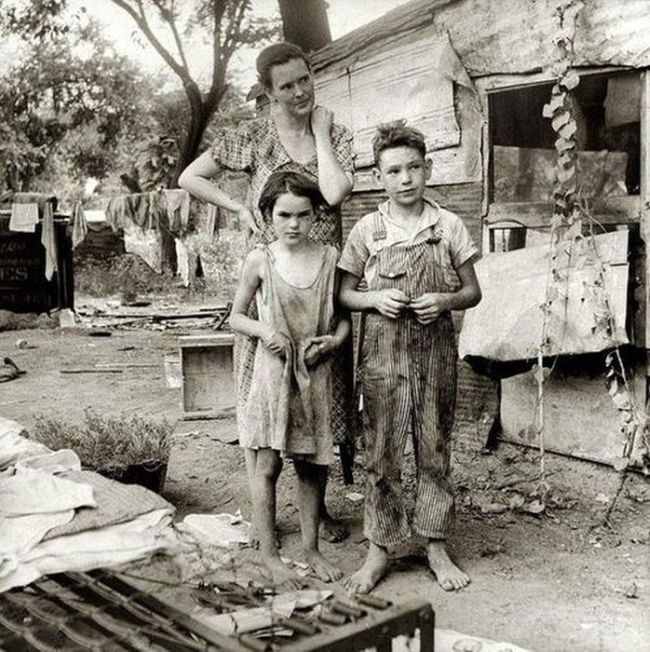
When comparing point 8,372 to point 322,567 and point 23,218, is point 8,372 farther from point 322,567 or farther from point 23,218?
point 322,567

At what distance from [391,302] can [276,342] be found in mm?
500

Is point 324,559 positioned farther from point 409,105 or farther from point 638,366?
point 409,105

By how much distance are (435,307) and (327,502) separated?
1.74m

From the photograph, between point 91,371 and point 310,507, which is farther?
point 91,371

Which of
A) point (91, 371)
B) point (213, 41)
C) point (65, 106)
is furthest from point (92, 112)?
point (91, 371)

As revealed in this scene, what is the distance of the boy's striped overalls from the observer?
3559mm

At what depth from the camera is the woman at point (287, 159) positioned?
3.81m

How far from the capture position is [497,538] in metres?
4.20

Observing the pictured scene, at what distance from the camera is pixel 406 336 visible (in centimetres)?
357

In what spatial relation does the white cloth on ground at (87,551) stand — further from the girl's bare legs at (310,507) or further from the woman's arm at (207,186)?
the woman's arm at (207,186)

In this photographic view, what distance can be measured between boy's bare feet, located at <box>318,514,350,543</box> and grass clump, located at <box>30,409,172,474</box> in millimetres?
984

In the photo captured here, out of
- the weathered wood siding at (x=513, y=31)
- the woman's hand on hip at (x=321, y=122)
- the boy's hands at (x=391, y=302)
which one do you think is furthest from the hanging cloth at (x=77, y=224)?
the boy's hands at (x=391, y=302)

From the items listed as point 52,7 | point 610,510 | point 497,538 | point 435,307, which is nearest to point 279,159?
point 435,307

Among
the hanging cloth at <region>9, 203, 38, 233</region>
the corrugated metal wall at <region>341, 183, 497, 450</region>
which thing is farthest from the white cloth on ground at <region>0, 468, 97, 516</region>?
the hanging cloth at <region>9, 203, 38, 233</region>
